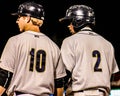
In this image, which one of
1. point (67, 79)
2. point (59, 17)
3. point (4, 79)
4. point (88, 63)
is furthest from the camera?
point (59, 17)

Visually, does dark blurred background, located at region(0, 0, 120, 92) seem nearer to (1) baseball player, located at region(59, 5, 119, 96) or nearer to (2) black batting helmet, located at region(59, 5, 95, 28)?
(2) black batting helmet, located at region(59, 5, 95, 28)

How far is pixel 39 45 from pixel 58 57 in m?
0.24

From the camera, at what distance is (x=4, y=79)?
2.92 m

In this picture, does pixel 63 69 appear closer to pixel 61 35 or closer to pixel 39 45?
pixel 39 45

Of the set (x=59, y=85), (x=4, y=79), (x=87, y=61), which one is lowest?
(x=59, y=85)

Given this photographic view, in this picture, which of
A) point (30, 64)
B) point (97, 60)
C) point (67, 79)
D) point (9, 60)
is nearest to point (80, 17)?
point (97, 60)

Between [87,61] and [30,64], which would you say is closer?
[30,64]

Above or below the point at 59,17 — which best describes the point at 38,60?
below

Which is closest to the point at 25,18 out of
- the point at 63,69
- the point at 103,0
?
the point at 63,69

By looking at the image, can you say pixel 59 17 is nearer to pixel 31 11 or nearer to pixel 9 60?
pixel 31 11

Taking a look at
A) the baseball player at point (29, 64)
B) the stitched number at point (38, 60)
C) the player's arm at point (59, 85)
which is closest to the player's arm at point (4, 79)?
the baseball player at point (29, 64)

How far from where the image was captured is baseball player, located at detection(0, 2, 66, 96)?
9.52 ft

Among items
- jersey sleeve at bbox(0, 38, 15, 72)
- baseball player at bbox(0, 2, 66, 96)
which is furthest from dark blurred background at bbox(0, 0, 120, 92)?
jersey sleeve at bbox(0, 38, 15, 72)

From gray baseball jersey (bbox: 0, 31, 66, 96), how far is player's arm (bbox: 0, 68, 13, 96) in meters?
0.03
